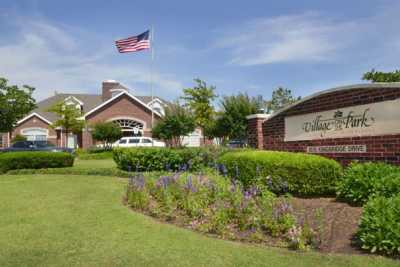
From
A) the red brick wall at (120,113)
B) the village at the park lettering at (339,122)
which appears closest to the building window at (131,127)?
the red brick wall at (120,113)

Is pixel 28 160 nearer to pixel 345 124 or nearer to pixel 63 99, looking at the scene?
pixel 345 124

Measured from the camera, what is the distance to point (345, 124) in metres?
8.59

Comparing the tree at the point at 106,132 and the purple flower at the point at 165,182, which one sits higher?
the tree at the point at 106,132

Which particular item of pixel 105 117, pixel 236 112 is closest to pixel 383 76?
pixel 236 112

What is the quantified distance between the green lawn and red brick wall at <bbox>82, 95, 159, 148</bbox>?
3120 centimetres

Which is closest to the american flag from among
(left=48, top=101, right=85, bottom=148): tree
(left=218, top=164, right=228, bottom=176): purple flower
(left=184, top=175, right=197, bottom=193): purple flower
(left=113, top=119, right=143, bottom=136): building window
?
(left=48, top=101, right=85, bottom=148): tree

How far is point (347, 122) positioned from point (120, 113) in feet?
107

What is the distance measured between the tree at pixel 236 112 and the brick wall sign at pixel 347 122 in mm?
15469

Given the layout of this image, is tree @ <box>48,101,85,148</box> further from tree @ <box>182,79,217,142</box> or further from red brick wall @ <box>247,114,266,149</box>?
red brick wall @ <box>247,114,266,149</box>

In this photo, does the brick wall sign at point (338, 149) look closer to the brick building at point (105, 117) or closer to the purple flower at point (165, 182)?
the purple flower at point (165, 182)

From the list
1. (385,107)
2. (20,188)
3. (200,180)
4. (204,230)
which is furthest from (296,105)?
(20,188)

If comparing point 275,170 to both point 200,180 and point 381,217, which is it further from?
point 381,217

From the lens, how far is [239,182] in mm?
8273

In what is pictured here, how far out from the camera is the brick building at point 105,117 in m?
38.7
